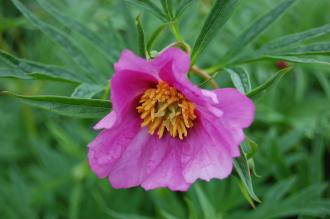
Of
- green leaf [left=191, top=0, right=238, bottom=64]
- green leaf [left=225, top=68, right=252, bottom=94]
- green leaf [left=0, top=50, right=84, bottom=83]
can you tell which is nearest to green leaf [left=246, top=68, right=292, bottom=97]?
green leaf [left=225, top=68, right=252, bottom=94]

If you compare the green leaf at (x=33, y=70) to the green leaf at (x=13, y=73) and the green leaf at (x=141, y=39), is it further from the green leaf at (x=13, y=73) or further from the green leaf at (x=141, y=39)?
the green leaf at (x=141, y=39)

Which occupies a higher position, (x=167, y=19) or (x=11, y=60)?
(x=167, y=19)

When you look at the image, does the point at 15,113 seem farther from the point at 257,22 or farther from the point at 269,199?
the point at 257,22

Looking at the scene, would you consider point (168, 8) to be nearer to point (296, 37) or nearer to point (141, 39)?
point (141, 39)

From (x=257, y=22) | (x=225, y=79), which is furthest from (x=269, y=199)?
(x=257, y=22)

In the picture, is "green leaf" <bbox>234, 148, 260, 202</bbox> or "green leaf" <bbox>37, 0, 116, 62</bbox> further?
"green leaf" <bbox>37, 0, 116, 62</bbox>

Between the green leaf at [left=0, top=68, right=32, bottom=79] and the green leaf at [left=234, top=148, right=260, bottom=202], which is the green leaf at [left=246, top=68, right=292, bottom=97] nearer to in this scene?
the green leaf at [left=234, top=148, right=260, bottom=202]

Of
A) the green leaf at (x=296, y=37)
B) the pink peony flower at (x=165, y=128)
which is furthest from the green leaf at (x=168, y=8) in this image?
the green leaf at (x=296, y=37)
